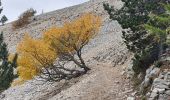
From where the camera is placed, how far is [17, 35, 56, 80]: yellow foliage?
144 ft

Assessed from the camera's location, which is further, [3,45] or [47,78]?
[47,78]

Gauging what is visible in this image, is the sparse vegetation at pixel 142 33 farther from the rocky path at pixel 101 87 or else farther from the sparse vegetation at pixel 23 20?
the sparse vegetation at pixel 23 20

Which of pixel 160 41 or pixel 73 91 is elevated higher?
pixel 160 41

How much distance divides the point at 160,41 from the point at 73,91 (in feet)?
23.7

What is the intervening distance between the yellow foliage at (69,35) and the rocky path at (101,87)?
3204 millimetres

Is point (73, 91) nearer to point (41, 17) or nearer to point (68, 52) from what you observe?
point (68, 52)

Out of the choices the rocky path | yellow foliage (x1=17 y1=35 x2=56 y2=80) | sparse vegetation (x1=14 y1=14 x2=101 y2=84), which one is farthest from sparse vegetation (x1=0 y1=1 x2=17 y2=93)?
sparse vegetation (x1=14 y1=14 x2=101 y2=84)

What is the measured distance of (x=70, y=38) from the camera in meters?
44.2

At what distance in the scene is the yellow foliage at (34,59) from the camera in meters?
43.8

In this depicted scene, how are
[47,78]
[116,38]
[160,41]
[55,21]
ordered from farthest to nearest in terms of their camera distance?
[55,21] < [116,38] < [47,78] < [160,41]

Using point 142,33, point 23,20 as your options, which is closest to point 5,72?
point 142,33

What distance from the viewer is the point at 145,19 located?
3712cm

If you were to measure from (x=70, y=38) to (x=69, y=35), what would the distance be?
27cm

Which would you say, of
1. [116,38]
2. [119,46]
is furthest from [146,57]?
[116,38]
